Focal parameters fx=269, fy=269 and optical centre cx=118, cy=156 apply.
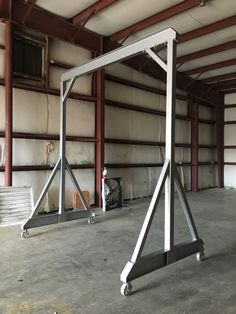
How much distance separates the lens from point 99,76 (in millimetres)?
5523

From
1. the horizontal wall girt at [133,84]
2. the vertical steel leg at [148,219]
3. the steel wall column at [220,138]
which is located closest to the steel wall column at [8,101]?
the horizontal wall girt at [133,84]

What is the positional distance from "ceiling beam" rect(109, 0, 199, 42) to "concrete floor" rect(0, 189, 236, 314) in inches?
136

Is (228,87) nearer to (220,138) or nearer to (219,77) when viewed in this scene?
(219,77)

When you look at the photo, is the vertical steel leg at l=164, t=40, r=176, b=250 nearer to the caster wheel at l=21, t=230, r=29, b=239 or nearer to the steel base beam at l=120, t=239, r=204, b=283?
the steel base beam at l=120, t=239, r=204, b=283

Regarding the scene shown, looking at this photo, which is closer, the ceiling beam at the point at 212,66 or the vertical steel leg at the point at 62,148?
the vertical steel leg at the point at 62,148

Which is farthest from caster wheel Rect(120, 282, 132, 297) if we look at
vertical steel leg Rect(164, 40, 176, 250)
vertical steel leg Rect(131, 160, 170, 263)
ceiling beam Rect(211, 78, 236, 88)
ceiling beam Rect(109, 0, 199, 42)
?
ceiling beam Rect(211, 78, 236, 88)

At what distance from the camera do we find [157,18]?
4.64m

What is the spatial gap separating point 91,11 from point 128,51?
74.1 inches

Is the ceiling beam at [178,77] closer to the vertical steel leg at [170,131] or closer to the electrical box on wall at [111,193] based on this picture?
the electrical box on wall at [111,193]

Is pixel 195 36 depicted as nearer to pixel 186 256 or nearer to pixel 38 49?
pixel 38 49

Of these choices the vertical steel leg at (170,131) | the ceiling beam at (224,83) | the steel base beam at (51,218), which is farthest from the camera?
the ceiling beam at (224,83)

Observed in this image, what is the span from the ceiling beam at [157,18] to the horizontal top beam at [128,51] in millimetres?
1749

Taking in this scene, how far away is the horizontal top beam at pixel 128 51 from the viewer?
8.92 ft

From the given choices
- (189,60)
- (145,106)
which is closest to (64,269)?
(145,106)
